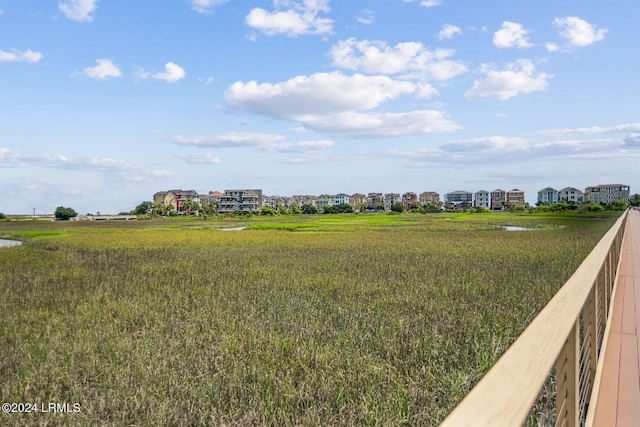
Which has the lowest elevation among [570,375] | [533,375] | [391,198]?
[570,375]

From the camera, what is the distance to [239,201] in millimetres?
124312

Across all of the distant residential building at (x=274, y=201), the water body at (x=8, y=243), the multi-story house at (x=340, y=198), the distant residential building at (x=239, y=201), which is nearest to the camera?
the water body at (x=8, y=243)

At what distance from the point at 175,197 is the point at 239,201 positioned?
25.5m

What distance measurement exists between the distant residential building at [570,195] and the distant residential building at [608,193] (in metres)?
6.72

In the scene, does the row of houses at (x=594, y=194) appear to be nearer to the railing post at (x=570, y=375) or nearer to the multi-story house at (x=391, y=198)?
the multi-story house at (x=391, y=198)

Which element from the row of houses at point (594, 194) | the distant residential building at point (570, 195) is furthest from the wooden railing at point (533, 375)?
the distant residential building at point (570, 195)

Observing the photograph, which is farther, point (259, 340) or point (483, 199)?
point (483, 199)

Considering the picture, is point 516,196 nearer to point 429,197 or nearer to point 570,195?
point 570,195

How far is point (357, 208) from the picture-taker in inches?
5305

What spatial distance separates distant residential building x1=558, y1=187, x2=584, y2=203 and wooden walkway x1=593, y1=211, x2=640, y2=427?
165362 mm

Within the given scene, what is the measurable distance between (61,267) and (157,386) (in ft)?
36.6

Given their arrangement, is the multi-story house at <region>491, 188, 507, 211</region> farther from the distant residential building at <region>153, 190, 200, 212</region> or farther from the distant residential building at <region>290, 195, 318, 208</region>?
the distant residential building at <region>153, 190, 200, 212</region>

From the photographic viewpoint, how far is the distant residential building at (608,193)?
133375mm

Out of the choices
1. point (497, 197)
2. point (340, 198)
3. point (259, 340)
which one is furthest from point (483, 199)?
point (259, 340)
